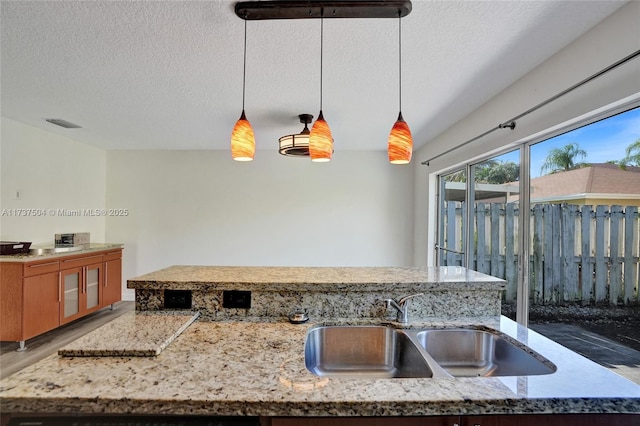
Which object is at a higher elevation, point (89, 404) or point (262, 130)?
point (262, 130)

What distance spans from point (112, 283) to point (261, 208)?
2236mm

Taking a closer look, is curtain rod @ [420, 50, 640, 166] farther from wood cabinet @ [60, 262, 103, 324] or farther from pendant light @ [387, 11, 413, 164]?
wood cabinet @ [60, 262, 103, 324]

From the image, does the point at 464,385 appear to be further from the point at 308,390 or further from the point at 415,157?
the point at 415,157

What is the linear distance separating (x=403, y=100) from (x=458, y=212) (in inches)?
63.4

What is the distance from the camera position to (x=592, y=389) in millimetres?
882

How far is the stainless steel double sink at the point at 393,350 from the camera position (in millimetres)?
1356

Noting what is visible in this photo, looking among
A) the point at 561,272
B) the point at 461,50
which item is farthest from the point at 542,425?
the point at 461,50

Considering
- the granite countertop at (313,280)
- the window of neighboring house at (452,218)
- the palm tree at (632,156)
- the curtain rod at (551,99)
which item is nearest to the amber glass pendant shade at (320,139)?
the granite countertop at (313,280)

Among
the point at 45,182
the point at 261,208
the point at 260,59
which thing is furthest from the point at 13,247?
the point at 260,59

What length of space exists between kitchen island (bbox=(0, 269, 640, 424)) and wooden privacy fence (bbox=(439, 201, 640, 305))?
3.07ft

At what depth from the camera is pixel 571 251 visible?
197 centimetres

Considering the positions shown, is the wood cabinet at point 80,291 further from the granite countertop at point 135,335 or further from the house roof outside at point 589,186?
the house roof outside at point 589,186

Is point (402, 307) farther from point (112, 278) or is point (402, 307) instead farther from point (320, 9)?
point (112, 278)

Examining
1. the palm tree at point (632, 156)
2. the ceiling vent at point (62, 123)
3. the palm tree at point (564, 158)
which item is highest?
the ceiling vent at point (62, 123)
